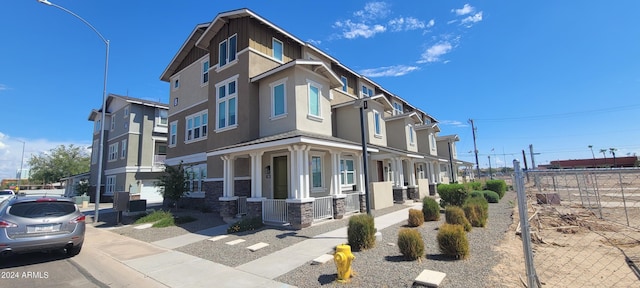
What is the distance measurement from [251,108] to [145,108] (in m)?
20.5

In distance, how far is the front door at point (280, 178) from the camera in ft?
44.5

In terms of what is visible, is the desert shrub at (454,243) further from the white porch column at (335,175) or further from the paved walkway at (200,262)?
the white porch column at (335,175)

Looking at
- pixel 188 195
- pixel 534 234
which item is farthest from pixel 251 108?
pixel 534 234

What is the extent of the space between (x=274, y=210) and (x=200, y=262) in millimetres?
4506

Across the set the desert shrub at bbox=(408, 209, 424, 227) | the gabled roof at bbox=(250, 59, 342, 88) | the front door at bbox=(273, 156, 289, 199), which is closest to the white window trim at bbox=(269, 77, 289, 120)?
the gabled roof at bbox=(250, 59, 342, 88)

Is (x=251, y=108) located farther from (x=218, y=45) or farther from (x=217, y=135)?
(x=218, y=45)

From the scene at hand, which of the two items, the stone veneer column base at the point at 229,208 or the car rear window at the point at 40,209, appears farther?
the stone veneer column base at the point at 229,208

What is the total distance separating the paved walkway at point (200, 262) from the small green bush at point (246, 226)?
1.32 ft

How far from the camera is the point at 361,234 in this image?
7473mm

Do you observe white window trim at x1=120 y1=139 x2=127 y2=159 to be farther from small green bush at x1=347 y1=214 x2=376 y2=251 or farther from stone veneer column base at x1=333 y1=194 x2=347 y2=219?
small green bush at x1=347 y1=214 x2=376 y2=251

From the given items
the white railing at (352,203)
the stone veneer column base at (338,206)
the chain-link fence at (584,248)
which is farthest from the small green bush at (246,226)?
the chain-link fence at (584,248)

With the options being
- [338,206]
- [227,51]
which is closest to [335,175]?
[338,206]

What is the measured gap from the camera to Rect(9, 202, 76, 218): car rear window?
729 cm

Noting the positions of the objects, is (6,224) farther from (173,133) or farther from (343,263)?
(173,133)
